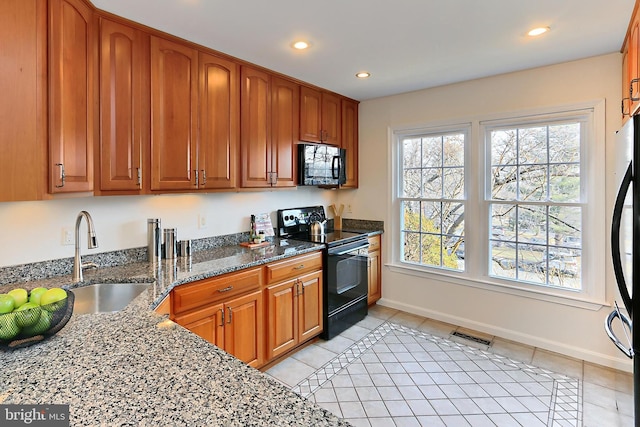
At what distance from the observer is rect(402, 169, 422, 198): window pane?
3771 mm

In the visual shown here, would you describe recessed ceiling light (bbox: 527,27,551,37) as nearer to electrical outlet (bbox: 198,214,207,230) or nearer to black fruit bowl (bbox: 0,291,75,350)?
electrical outlet (bbox: 198,214,207,230)

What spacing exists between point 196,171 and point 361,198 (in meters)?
2.24

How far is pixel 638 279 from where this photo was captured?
5.03ft

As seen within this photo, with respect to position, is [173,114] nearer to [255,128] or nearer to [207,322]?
[255,128]

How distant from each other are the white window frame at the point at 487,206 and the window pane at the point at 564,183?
0.05 meters

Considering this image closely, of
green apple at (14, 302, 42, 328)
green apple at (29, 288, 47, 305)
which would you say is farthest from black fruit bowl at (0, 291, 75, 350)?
green apple at (29, 288, 47, 305)

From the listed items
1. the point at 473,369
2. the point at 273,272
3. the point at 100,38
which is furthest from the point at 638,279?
the point at 100,38

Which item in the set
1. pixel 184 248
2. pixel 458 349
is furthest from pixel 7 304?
pixel 458 349

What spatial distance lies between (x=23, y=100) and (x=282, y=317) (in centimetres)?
207

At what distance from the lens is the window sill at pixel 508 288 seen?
9.11ft

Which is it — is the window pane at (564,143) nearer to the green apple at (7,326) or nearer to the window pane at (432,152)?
the window pane at (432,152)

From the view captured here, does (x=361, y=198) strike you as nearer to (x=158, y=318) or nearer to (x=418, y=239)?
(x=418, y=239)

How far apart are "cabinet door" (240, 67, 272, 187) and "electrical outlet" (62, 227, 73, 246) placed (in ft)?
3.96

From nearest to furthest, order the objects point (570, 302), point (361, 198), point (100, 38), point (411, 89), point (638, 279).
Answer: point (638, 279), point (100, 38), point (570, 302), point (411, 89), point (361, 198)
